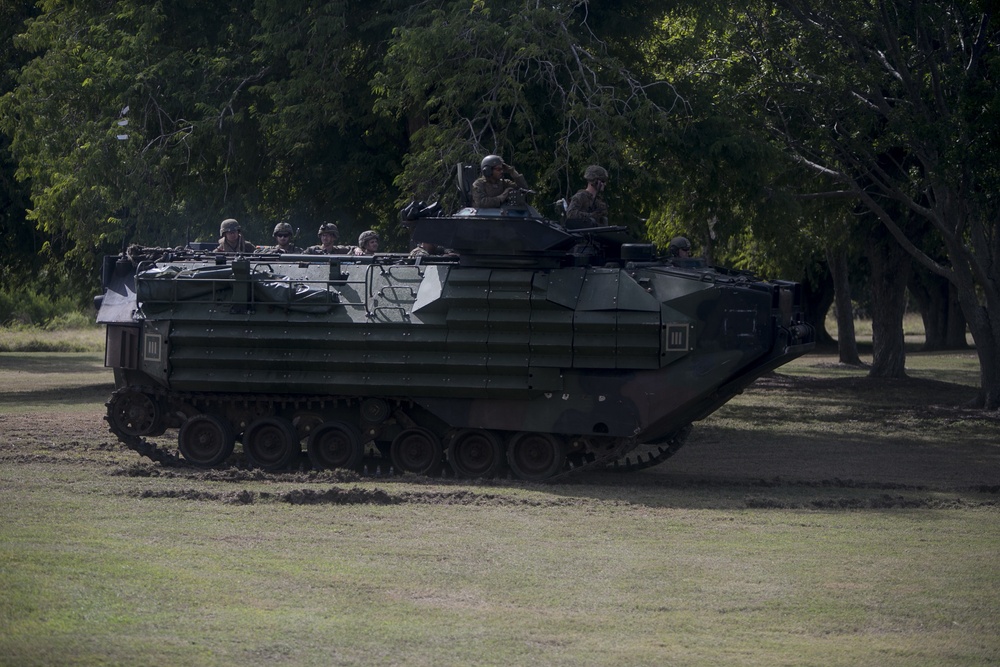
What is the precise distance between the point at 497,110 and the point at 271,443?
6.30 m

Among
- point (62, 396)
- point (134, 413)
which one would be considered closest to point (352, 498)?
point (134, 413)

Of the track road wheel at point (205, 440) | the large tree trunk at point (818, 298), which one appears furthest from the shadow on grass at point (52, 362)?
the large tree trunk at point (818, 298)

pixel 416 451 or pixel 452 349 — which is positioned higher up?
pixel 452 349

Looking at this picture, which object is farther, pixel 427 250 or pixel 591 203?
pixel 427 250

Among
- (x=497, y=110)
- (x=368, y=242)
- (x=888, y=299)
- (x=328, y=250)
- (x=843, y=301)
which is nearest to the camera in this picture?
(x=328, y=250)

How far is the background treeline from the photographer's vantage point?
18812 millimetres

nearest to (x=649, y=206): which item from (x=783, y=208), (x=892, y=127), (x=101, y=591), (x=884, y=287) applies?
(x=783, y=208)

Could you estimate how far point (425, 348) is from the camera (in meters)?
14.5

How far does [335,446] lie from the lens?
15.1m

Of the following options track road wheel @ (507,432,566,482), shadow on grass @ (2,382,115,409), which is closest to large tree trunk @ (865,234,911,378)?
track road wheel @ (507,432,566,482)

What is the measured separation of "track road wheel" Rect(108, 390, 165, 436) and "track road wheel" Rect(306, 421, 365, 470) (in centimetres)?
199

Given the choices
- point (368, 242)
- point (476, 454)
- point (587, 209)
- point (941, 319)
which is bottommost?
point (476, 454)

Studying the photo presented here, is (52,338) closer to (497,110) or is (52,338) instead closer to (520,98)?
(497,110)

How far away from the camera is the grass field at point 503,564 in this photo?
24.4 ft
